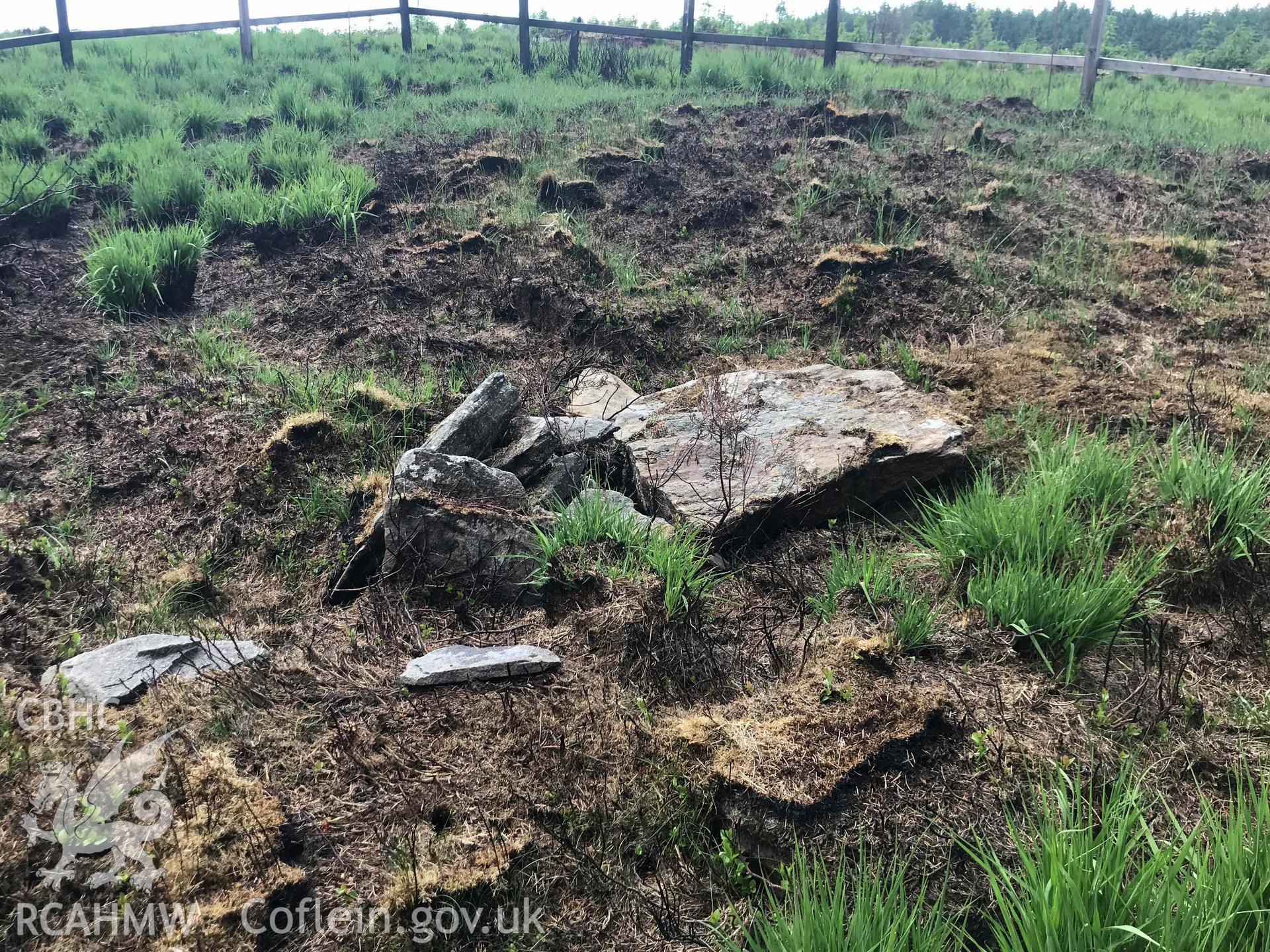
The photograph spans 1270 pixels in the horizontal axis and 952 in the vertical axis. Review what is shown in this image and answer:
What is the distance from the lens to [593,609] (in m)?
3.40

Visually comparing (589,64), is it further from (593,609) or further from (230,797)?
(230,797)

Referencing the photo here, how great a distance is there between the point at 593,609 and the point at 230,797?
1.46 metres

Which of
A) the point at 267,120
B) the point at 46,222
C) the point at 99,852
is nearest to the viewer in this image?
the point at 99,852

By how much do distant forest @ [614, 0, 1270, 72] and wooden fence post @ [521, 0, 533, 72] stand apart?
699 cm

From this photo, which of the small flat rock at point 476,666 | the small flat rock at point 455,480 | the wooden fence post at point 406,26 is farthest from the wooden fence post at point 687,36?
the small flat rock at point 476,666

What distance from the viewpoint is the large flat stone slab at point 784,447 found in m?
4.11

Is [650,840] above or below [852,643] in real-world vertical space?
below

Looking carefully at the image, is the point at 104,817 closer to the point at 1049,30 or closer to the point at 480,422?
the point at 480,422

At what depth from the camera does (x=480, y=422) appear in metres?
4.42

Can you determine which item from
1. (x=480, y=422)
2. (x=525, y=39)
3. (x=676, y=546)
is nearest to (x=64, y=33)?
(x=525, y=39)

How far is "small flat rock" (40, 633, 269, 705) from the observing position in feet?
9.74

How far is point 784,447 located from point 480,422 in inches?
64.6

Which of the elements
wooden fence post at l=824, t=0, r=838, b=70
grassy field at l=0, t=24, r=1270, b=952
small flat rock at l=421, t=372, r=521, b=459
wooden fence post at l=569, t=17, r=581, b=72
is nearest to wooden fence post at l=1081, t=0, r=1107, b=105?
grassy field at l=0, t=24, r=1270, b=952

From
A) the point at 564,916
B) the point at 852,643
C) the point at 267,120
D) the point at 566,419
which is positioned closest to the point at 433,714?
the point at 564,916
